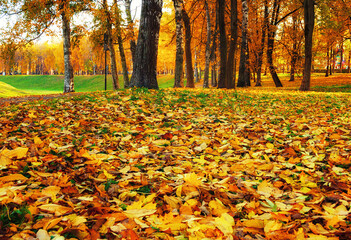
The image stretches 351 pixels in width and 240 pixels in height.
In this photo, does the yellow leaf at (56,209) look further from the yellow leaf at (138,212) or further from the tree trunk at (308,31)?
the tree trunk at (308,31)

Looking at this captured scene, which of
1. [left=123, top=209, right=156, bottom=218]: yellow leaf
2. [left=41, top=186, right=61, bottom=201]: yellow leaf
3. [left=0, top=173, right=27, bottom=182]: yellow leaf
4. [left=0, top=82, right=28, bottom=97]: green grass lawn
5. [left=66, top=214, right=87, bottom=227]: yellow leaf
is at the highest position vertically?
[left=0, top=82, right=28, bottom=97]: green grass lawn

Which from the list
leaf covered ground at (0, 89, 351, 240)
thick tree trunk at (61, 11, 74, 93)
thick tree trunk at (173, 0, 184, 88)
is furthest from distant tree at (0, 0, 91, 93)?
leaf covered ground at (0, 89, 351, 240)

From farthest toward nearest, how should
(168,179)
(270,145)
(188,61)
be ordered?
1. (188,61)
2. (270,145)
3. (168,179)

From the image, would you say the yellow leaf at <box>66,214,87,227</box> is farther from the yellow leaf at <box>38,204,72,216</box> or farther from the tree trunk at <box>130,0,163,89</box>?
the tree trunk at <box>130,0,163,89</box>

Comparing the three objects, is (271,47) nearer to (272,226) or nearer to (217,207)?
(217,207)

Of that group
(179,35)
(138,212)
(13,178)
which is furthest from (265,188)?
(179,35)

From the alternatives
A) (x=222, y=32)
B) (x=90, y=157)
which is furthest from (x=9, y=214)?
(x=222, y=32)

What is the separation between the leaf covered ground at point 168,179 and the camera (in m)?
1.42

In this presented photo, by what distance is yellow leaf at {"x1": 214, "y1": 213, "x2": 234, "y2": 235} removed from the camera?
4.63 ft

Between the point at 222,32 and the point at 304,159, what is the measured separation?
1035 centimetres

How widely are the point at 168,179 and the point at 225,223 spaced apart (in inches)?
30.8

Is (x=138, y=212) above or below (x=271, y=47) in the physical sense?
below

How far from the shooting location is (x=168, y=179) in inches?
A: 85.3

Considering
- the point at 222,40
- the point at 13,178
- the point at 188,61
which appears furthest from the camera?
the point at 188,61
